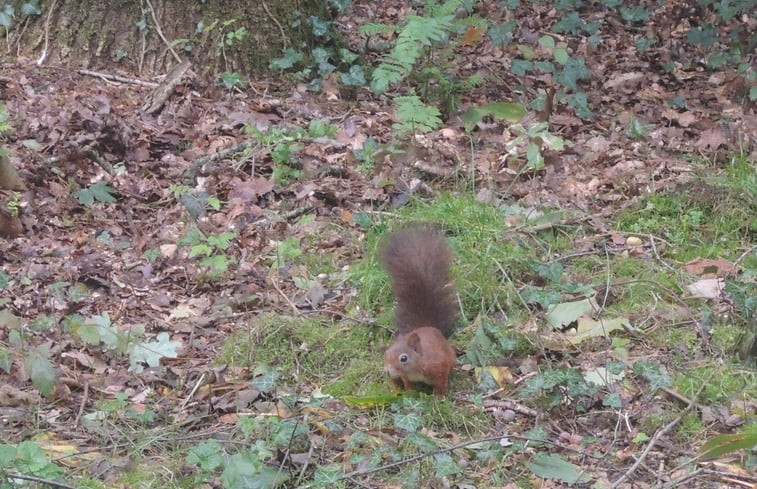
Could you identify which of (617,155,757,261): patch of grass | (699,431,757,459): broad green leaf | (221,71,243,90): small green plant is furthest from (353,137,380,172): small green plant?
(699,431,757,459): broad green leaf

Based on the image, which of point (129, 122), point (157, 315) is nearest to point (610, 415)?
point (157, 315)

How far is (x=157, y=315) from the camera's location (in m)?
4.35

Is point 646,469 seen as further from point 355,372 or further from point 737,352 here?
point 355,372

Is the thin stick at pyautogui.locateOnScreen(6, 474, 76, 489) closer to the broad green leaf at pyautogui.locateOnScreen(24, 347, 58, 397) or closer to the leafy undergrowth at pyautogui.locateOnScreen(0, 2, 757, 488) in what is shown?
the leafy undergrowth at pyautogui.locateOnScreen(0, 2, 757, 488)

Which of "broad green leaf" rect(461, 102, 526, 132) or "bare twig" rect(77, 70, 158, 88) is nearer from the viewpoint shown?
"broad green leaf" rect(461, 102, 526, 132)

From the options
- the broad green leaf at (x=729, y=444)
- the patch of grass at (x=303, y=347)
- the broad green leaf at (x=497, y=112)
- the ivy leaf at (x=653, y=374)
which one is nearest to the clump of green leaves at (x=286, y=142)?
the broad green leaf at (x=497, y=112)

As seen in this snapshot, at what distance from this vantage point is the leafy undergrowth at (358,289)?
3145 mm

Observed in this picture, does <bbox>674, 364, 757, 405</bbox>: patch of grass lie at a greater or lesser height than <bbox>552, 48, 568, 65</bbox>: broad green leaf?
lesser

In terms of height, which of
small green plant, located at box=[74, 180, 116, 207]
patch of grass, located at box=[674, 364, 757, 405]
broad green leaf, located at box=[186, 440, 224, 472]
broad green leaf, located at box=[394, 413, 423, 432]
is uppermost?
broad green leaf, located at box=[186, 440, 224, 472]

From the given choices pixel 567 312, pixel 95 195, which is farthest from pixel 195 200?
pixel 567 312

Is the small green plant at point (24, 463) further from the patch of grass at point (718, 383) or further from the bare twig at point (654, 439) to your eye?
the patch of grass at point (718, 383)

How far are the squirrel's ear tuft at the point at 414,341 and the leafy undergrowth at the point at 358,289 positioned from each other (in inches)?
8.3

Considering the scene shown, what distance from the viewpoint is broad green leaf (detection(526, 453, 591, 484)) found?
2.97 meters

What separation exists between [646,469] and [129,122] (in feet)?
13.5
